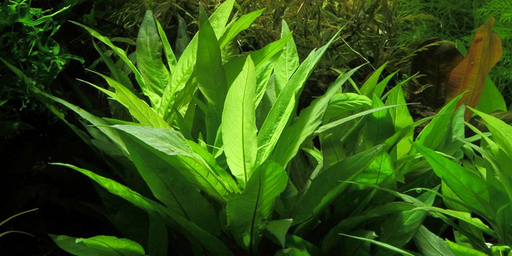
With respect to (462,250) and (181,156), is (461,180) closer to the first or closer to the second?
(462,250)

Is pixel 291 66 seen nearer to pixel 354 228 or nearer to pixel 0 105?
pixel 354 228

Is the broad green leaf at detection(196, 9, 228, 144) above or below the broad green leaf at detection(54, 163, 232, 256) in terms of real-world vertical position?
above

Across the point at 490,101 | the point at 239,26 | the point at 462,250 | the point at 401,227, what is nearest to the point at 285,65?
the point at 239,26

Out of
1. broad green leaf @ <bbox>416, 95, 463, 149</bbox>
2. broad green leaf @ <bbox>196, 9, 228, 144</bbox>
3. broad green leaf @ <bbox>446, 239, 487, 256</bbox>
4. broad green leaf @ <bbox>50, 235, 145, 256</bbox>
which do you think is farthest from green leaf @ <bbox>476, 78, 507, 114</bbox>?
broad green leaf @ <bbox>50, 235, 145, 256</bbox>

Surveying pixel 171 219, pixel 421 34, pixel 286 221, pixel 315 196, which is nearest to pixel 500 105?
pixel 421 34

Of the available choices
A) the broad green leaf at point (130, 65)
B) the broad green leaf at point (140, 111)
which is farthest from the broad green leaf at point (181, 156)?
the broad green leaf at point (130, 65)

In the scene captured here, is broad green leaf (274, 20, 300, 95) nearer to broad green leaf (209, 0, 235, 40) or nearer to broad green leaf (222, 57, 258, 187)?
broad green leaf (209, 0, 235, 40)
